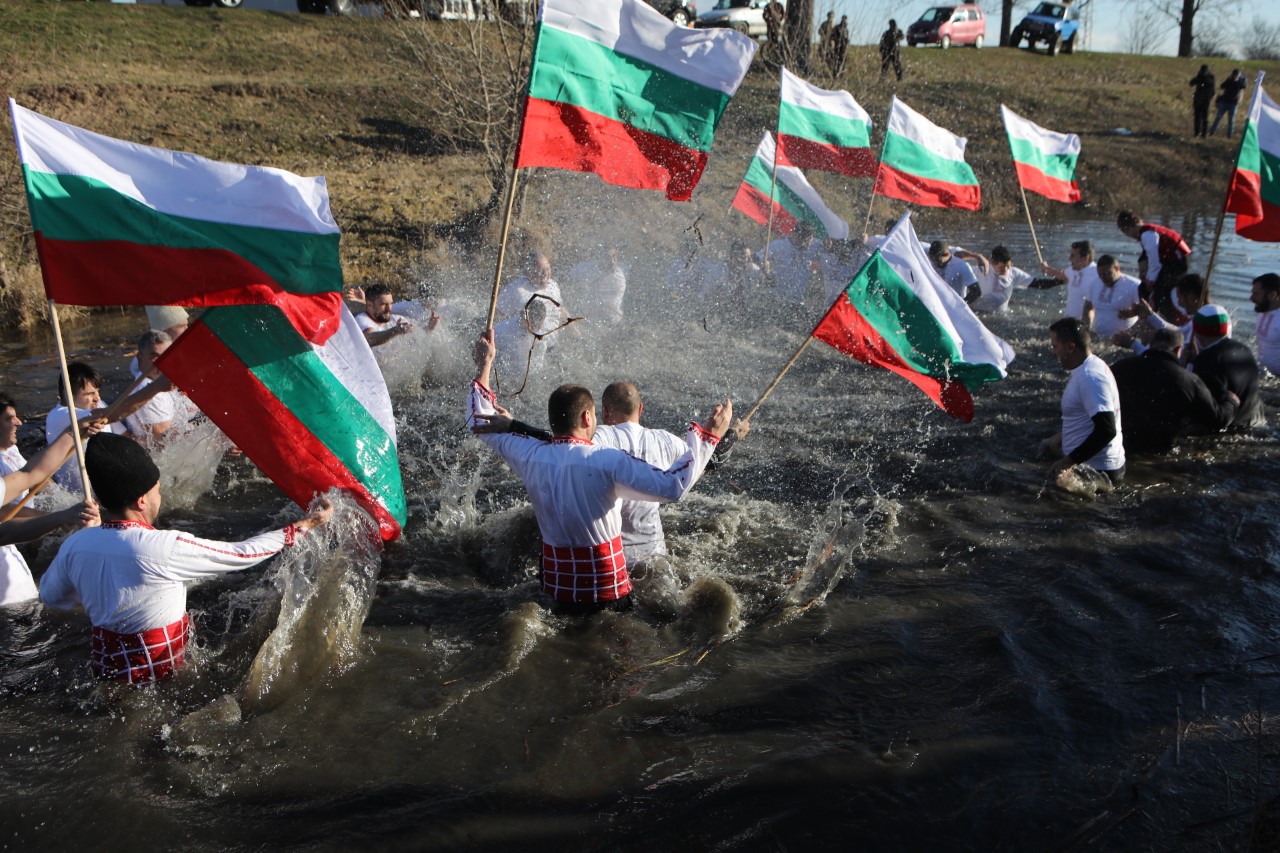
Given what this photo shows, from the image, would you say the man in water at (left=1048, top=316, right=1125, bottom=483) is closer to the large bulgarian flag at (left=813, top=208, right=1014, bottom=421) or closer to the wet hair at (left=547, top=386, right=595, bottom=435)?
the large bulgarian flag at (left=813, top=208, right=1014, bottom=421)

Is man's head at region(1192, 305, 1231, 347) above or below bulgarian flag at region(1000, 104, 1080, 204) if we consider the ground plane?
below

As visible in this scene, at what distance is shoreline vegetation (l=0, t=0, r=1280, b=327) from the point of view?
18828mm

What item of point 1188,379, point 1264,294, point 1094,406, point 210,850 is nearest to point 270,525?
point 210,850

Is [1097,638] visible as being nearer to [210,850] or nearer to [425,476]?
[210,850]

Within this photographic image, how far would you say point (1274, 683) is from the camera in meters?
5.52

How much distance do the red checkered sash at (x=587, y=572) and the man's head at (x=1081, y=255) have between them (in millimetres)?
9519

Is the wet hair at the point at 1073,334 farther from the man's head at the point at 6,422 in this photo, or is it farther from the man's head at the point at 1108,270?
the man's head at the point at 6,422

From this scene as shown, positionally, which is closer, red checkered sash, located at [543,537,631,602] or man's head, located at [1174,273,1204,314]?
red checkered sash, located at [543,537,631,602]

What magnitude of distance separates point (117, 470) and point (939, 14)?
46.6 meters

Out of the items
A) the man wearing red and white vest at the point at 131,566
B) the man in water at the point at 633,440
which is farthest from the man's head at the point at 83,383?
the man in water at the point at 633,440

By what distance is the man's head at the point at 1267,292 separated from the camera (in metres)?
10.6

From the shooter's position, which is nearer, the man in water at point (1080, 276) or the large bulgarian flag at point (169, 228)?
the large bulgarian flag at point (169, 228)

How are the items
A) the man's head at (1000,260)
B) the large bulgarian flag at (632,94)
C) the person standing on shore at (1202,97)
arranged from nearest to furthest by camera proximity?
the large bulgarian flag at (632,94) < the man's head at (1000,260) < the person standing on shore at (1202,97)

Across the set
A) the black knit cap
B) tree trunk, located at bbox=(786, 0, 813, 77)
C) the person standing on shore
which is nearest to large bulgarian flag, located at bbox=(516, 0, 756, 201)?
the black knit cap
